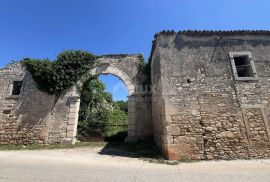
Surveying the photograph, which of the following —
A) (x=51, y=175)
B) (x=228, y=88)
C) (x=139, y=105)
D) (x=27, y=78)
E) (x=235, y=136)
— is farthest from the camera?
(x=27, y=78)

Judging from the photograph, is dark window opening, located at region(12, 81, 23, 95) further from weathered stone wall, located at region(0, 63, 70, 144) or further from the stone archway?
the stone archway

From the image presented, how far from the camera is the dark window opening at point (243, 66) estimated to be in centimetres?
690

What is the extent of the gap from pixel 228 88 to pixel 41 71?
8.88 meters

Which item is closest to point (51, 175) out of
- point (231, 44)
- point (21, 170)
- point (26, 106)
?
point (21, 170)

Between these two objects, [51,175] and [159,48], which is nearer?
[51,175]

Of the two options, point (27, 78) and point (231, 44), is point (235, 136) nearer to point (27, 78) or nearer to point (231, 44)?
point (231, 44)

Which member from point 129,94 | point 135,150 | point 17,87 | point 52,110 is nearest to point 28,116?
point 52,110

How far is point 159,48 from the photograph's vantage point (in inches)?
276

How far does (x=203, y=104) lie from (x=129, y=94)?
13.0 ft

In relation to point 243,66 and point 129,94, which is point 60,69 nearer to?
point 129,94

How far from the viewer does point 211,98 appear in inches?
249

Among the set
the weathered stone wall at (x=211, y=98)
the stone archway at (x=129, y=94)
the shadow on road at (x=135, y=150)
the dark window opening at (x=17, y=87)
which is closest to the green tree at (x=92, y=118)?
the stone archway at (x=129, y=94)

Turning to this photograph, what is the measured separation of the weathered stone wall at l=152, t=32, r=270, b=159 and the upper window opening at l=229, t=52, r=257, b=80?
0.60ft

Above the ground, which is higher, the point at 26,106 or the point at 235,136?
the point at 26,106
